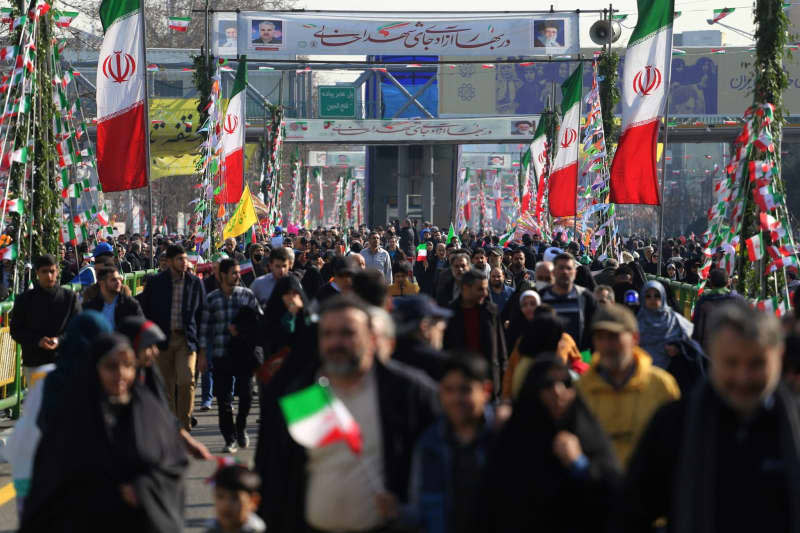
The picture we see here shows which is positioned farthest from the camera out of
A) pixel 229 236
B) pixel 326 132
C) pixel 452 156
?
pixel 452 156

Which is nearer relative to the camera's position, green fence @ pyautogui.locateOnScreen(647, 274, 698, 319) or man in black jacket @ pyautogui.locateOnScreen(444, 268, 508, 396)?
man in black jacket @ pyautogui.locateOnScreen(444, 268, 508, 396)

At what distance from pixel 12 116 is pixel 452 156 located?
4929 centimetres

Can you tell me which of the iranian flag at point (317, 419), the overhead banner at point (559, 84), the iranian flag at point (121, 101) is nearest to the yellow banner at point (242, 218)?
the iranian flag at point (121, 101)

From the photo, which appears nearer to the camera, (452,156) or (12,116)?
(12,116)

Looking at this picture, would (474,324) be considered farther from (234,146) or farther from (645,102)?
(234,146)

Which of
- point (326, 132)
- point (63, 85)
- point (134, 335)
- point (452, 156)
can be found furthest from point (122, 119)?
point (452, 156)

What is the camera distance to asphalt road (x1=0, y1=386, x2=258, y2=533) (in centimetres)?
788

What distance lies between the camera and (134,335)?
6.21 m

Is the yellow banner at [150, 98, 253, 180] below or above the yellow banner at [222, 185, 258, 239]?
above

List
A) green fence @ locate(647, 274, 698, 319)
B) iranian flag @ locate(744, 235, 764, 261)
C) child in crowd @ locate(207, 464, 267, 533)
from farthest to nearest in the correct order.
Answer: green fence @ locate(647, 274, 698, 319)
iranian flag @ locate(744, 235, 764, 261)
child in crowd @ locate(207, 464, 267, 533)

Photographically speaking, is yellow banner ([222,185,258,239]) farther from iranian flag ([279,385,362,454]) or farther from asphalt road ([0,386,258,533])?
iranian flag ([279,385,362,454])

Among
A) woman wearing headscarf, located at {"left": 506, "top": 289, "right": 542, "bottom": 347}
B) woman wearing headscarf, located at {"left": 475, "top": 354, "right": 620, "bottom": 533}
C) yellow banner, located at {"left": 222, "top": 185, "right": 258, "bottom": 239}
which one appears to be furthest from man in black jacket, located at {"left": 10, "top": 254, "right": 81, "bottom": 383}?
yellow banner, located at {"left": 222, "top": 185, "right": 258, "bottom": 239}

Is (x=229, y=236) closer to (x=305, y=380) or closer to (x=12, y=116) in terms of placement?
(x=12, y=116)

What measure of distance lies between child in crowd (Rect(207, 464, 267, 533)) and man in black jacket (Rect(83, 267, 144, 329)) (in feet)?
15.2
